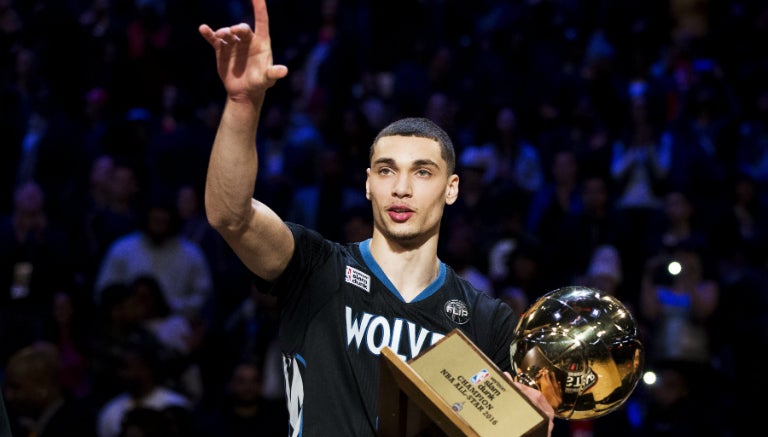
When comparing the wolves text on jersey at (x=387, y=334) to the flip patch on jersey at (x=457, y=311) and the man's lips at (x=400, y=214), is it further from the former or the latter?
the man's lips at (x=400, y=214)

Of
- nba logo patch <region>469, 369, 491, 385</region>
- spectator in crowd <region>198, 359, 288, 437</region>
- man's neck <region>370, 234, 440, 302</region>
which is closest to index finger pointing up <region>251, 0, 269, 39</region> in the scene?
man's neck <region>370, 234, 440, 302</region>

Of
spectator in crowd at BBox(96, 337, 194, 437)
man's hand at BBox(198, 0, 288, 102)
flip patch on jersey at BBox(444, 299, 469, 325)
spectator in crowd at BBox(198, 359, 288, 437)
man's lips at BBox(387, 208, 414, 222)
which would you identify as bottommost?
spectator in crowd at BBox(198, 359, 288, 437)

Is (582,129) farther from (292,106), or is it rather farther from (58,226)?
(58,226)

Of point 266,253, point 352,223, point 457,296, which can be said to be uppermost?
point 266,253

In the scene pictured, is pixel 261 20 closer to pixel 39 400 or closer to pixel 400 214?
pixel 400 214

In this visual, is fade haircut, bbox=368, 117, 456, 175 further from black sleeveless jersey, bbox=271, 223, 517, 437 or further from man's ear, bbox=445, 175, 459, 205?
black sleeveless jersey, bbox=271, 223, 517, 437

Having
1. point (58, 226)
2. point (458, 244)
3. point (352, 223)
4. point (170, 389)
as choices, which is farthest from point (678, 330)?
point (58, 226)

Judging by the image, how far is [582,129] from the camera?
968 cm

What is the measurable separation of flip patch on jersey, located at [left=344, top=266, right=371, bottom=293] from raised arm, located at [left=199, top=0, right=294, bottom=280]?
0.39 metres

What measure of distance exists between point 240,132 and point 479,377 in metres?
0.93

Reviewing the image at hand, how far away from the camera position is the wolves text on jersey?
11.2 feet

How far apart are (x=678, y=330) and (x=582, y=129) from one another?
2.81 meters

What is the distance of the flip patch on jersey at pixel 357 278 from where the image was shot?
3518 mm

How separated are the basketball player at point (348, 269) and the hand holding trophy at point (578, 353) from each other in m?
0.21
